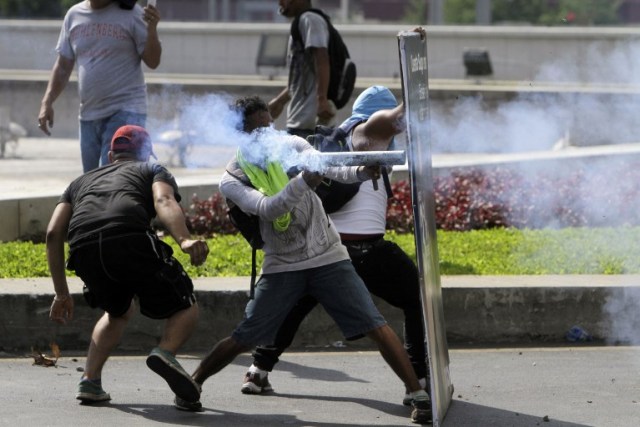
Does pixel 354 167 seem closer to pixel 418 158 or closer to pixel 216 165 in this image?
pixel 418 158

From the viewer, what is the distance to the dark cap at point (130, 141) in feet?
19.9

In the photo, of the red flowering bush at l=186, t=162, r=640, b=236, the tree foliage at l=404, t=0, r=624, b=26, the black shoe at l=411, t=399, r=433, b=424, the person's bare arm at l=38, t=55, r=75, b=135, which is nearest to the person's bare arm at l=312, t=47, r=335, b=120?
the person's bare arm at l=38, t=55, r=75, b=135

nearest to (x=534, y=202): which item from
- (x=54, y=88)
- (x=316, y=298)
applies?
(x=54, y=88)

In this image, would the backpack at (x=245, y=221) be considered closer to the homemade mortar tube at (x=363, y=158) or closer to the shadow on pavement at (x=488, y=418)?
the homemade mortar tube at (x=363, y=158)

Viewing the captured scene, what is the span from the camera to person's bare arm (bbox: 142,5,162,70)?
23.7ft

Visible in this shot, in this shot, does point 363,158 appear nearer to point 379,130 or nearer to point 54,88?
point 379,130

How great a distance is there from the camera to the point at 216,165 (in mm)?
12633

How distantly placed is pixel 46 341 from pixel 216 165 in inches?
220

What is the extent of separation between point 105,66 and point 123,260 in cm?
225

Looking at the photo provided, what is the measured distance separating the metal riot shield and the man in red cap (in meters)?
1.01

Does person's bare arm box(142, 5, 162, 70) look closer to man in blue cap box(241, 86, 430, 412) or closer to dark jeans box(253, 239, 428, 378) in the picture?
man in blue cap box(241, 86, 430, 412)

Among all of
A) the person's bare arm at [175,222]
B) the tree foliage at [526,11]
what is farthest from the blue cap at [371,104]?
the tree foliage at [526,11]

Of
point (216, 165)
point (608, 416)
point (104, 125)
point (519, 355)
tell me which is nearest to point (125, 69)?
point (104, 125)

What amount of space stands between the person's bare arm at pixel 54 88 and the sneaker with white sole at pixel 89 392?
7.15 ft
